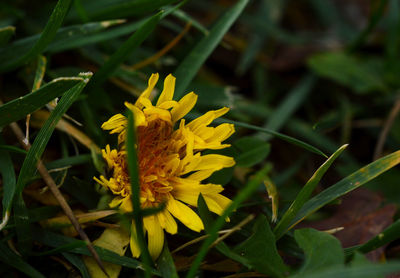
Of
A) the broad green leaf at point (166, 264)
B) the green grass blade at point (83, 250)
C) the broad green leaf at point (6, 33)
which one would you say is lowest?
the green grass blade at point (83, 250)

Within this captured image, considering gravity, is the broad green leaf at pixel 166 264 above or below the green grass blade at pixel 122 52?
below

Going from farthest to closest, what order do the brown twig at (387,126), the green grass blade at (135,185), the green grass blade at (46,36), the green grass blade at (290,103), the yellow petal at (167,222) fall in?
the green grass blade at (290,103)
the brown twig at (387,126)
the green grass blade at (46,36)
the yellow petal at (167,222)
the green grass blade at (135,185)

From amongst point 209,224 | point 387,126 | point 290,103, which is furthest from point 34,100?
point 387,126

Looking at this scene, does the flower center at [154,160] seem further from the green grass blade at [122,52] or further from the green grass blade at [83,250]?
the green grass blade at [122,52]

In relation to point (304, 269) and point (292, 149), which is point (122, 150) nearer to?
point (304, 269)

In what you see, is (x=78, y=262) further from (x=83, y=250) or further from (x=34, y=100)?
(x=34, y=100)

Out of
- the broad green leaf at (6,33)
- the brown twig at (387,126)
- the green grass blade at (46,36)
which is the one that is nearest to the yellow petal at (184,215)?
the green grass blade at (46,36)
